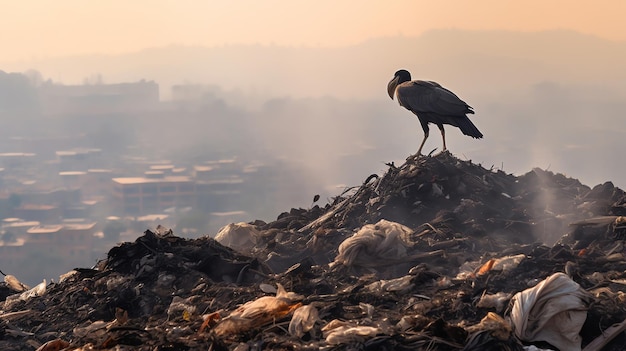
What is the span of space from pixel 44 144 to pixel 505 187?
7226 centimetres

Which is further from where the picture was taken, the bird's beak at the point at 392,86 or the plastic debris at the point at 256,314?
the bird's beak at the point at 392,86

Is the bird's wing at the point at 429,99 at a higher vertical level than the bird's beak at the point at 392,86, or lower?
lower

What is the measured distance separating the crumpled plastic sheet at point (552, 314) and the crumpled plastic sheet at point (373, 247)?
88.6 inches

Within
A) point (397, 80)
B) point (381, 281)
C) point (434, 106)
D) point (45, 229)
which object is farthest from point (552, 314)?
point (45, 229)

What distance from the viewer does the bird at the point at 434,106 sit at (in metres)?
11.6

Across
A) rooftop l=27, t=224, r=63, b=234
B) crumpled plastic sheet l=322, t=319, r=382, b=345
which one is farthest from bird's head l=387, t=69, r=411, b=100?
rooftop l=27, t=224, r=63, b=234

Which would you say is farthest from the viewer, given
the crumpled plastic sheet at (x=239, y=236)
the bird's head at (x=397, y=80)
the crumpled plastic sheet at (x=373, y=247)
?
the bird's head at (x=397, y=80)

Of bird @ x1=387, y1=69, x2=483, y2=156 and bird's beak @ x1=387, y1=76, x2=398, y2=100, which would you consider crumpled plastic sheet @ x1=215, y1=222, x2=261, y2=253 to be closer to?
Answer: bird @ x1=387, y1=69, x2=483, y2=156

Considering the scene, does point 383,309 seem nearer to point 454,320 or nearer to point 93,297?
point 454,320

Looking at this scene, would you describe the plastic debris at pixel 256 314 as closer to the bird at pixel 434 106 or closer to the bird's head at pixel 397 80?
the bird at pixel 434 106

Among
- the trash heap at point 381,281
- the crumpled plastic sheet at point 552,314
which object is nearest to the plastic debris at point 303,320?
the trash heap at point 381,281

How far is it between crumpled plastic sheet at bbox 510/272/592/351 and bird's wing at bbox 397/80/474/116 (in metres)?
5.82

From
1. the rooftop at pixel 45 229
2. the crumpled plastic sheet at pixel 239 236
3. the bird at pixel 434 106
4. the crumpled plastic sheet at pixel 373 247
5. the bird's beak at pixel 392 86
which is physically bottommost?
the rooftop at pixel 45 229

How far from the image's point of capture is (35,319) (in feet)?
25.5
